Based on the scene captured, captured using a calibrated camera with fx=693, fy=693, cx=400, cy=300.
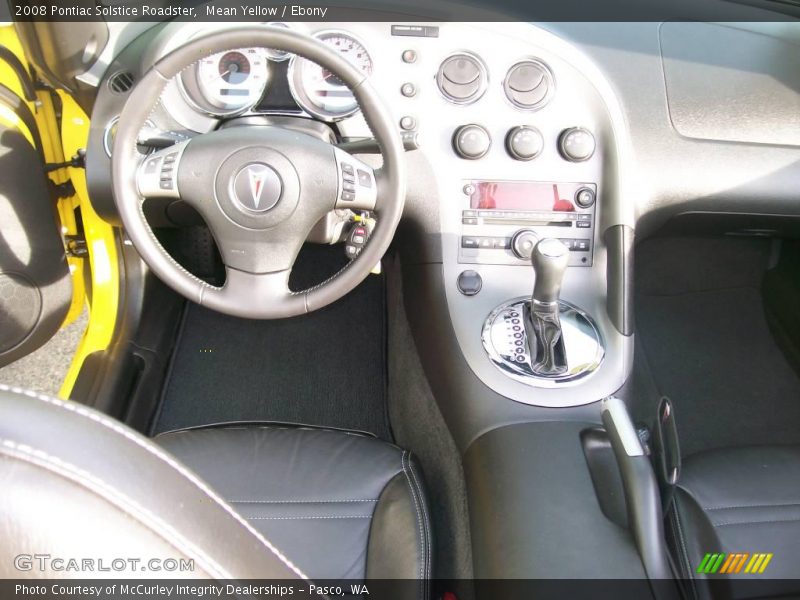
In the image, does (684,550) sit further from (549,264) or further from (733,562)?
(549,264)

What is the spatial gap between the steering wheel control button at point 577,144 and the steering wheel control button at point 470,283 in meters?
0.30

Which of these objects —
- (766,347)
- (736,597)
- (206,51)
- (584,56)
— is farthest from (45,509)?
(766,347)

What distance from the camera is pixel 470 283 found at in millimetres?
1380

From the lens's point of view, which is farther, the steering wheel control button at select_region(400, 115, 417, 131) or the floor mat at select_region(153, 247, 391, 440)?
the floor mat at select_region(153, 247, 391, 440)

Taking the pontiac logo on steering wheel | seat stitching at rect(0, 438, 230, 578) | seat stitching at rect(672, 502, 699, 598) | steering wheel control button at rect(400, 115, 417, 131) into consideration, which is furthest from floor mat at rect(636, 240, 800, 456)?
seat stitching at rect(0, 438, 230, 578)

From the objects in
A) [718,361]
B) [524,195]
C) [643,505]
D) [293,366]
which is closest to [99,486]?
[643,505]

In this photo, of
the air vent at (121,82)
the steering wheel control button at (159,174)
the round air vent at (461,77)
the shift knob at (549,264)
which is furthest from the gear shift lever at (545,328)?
the air vent at (121,82)

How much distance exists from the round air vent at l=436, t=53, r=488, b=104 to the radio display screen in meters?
0.18

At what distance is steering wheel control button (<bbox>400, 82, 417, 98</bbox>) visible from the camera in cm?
138

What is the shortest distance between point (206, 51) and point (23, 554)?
755 millimetres

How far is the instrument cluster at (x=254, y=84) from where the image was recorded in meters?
1.33

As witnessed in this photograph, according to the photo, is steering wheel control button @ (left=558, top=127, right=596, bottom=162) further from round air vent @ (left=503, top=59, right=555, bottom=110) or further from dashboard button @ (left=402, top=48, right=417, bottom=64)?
dashboard button @ (left=402, top=48, right=417, bottom=64)

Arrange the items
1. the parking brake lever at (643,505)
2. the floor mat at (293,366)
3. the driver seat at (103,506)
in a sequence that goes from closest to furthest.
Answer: the driver seat at (103,506) < the parking brake lever at (643,505) < the floor mat at (293,366)

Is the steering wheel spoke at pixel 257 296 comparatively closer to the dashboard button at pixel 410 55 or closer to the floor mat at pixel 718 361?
the dashboard button at pixel 410 55
